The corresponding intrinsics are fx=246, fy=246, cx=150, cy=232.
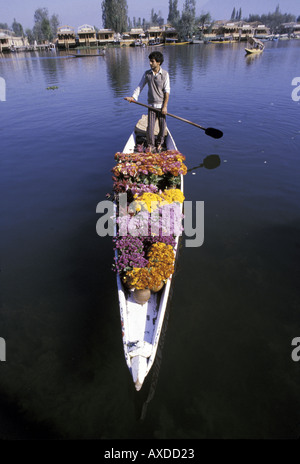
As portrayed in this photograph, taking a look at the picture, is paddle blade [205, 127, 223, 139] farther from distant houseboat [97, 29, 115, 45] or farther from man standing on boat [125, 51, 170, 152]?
distant houseboat [97, 29, 115, 45]

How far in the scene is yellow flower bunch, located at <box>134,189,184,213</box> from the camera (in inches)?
225

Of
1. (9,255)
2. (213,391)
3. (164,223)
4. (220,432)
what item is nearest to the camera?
(220,432)

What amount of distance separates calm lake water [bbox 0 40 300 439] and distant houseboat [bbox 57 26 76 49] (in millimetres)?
100192

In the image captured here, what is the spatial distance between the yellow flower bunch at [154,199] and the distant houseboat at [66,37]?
108722 millimetres

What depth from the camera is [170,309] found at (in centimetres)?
550

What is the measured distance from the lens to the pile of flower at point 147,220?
464cm

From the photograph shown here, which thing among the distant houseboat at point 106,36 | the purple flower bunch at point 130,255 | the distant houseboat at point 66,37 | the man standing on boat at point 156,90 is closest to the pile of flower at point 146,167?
the man standing on boat at point 156,90

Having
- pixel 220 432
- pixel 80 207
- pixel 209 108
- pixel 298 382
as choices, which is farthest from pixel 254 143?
pixel 220 432

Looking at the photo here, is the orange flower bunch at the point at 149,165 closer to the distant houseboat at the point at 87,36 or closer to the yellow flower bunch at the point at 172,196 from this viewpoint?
the yellow flower bunch at the point at 172,196

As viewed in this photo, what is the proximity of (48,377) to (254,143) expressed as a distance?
13690 mm

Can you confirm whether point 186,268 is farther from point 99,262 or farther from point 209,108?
point 209,108

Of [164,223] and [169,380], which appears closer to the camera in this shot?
[169,380]

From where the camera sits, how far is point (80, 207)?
898cm

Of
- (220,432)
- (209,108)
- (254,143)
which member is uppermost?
(209,108)
